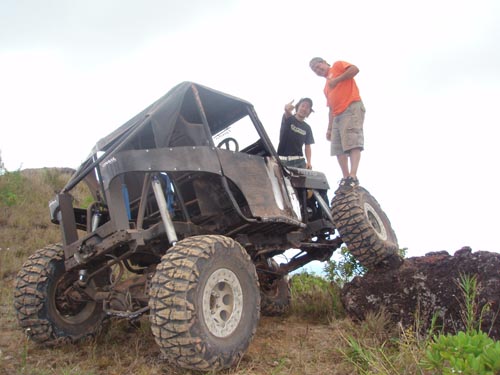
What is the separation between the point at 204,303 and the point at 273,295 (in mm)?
2979

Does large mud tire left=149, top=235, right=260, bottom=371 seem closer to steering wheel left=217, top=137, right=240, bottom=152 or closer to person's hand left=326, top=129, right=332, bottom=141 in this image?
steering wheel left=217, top=137, right=240, bottom=152

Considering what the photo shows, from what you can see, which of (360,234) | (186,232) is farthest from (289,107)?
(186,232)

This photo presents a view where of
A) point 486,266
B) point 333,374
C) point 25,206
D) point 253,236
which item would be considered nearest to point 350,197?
point 253,236

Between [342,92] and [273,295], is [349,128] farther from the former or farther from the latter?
[273,295]

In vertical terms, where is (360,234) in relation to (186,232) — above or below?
below

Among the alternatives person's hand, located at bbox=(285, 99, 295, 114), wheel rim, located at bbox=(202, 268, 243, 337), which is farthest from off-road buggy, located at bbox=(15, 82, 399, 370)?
person's hand, located at bbox=(285, 99, 295, 114)

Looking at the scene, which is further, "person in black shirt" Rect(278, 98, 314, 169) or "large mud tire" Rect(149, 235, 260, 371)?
"person in black shirt" Rect(278, 98, 314, 169)

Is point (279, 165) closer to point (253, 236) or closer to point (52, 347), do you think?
point (253, 236)

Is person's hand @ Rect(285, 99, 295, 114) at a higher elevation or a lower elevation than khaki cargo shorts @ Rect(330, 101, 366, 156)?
higher

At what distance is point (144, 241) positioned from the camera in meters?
3.76

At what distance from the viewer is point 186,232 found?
162 inches

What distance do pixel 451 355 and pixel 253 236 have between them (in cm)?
269

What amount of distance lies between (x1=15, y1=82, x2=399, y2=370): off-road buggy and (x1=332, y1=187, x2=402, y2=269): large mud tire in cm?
1

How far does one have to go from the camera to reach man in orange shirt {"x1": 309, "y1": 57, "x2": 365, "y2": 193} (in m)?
5.49
